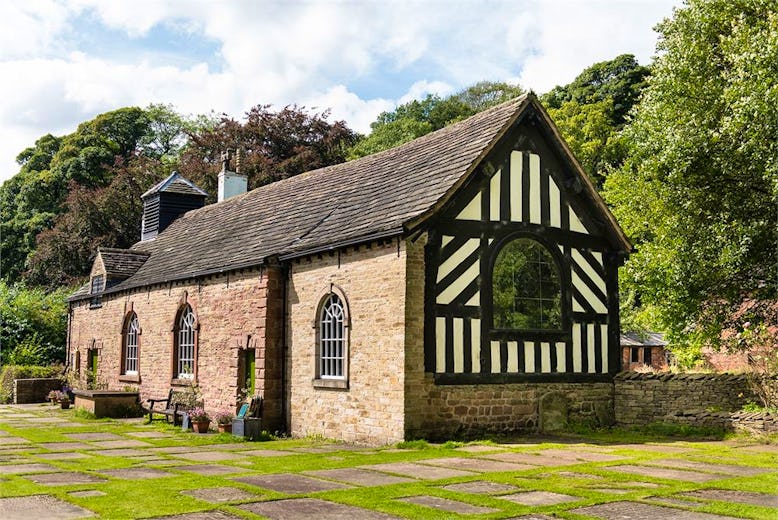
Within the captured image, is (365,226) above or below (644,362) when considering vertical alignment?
above

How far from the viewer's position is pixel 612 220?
16875 mm

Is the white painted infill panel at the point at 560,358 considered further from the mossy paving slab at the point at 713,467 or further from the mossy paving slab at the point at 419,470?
the mossy paving slab at the point at 419,470

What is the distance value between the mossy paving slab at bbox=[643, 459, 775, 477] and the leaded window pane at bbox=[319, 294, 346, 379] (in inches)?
257

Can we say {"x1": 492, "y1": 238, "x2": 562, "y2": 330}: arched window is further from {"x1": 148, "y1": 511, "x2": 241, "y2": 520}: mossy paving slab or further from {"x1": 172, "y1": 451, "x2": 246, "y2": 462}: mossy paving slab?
{"x1": 148, "y1": 511, "x2": 241, "y2": 520}: mossy paving slab

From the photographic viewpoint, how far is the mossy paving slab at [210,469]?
35.8 ft

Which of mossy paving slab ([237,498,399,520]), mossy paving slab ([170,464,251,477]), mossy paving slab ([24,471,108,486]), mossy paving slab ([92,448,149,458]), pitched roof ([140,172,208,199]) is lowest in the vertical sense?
mossy paving slab ([92,448,149,458])

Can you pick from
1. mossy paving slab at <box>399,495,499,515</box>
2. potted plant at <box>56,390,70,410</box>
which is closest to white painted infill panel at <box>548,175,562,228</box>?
mossy paving slab at <box>399,495,499,515</box>

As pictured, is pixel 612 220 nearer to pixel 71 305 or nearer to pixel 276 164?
pixel 71 305

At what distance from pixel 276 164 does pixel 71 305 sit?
1387cm

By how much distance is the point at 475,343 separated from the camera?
15.0 m

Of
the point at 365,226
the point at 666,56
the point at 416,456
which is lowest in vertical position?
the point at 416,456

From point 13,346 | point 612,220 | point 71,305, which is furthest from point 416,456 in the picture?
point 13,346

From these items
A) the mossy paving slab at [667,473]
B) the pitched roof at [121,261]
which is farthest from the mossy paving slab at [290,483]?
the pitched roof at [121,261]

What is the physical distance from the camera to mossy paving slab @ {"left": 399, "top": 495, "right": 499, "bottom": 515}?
797 cm
